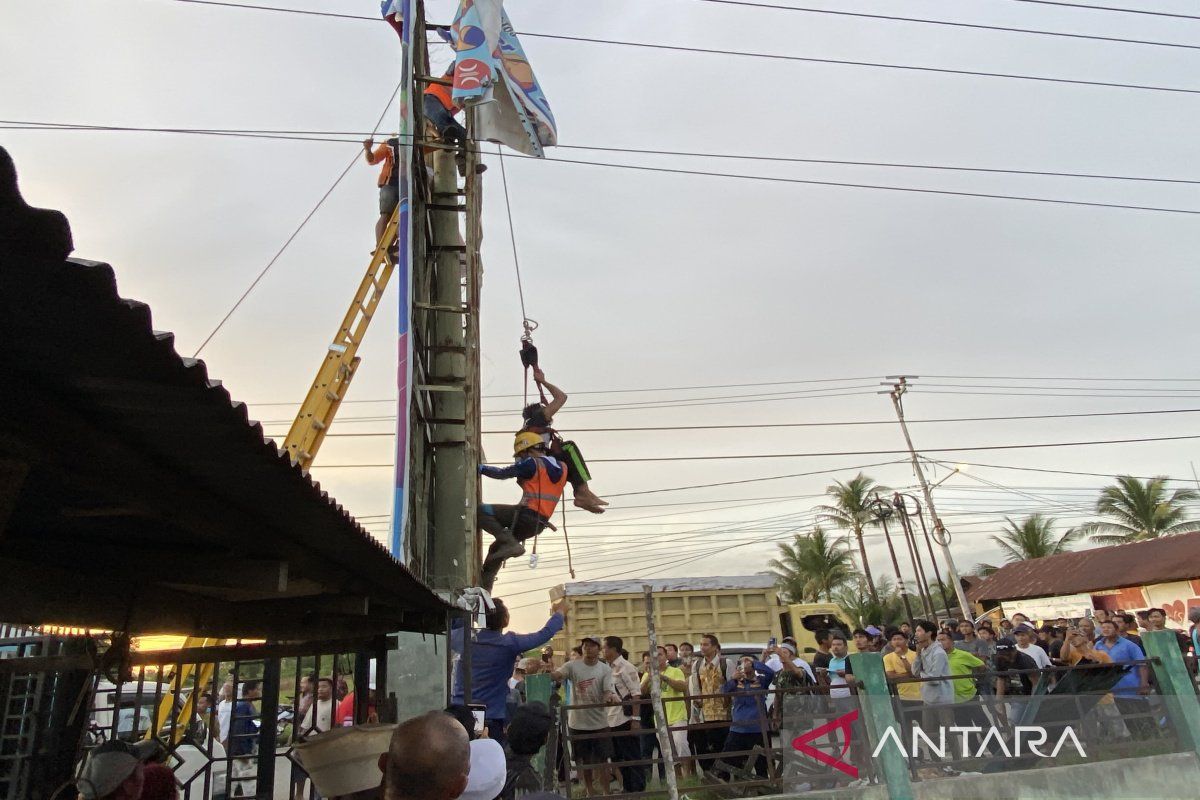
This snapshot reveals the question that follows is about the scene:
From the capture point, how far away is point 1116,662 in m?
8.86

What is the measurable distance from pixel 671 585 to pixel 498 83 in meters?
10.5

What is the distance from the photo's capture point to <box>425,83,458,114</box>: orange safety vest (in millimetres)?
10379

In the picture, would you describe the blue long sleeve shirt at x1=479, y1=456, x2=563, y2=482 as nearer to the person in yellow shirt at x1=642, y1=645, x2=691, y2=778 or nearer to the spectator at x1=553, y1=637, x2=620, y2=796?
the spectator at x1=553, y1=637, x2=620, y2=796

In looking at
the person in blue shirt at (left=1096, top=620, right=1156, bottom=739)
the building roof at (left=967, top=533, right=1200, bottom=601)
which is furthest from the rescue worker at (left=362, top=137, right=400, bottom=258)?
the building roof at (left=967, top=533, right=1200, bottom=601)

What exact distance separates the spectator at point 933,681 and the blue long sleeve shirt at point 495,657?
170 inches

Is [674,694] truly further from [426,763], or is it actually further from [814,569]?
[814,569]

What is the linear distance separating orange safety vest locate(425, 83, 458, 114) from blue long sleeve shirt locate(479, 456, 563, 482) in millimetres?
4874

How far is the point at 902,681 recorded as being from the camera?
8180 mm

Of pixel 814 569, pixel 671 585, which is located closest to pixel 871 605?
pixel 814 569

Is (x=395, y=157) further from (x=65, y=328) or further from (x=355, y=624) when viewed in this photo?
(x=65, y=328)

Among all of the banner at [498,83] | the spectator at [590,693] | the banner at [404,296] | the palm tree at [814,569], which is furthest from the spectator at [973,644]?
the palm tree at [814,569]

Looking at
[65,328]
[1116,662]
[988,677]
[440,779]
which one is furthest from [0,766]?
[1116,662]

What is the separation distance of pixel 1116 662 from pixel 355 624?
816cm

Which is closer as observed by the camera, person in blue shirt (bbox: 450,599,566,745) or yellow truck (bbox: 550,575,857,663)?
person in blue shirt (bbox: 450,599,566,745)
